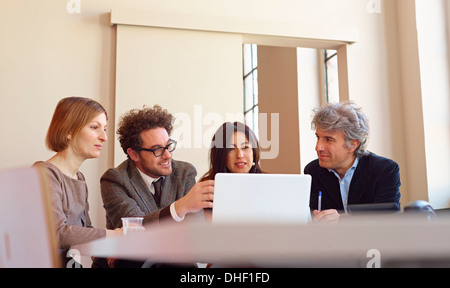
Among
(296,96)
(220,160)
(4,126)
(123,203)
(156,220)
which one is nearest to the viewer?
(156,220)

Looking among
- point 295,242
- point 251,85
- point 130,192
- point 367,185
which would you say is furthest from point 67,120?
point 251,85

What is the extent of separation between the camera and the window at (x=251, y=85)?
746 centimetres

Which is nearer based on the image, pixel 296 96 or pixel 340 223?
pixel 340 223

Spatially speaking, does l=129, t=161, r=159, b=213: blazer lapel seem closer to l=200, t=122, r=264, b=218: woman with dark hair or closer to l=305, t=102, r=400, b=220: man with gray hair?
l=200, t=122, r=264, b=218: woman with dark hair

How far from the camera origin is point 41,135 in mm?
3562

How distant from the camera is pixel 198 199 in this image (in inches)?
64.5

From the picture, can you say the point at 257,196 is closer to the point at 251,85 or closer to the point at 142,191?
the point at 142,191

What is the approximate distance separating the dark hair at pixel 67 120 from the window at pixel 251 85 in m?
5.24

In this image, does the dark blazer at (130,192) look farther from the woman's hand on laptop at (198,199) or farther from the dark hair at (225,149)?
the woman's hand on laptop at (198,199)

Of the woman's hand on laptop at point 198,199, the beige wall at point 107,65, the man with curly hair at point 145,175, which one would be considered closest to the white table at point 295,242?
the woman's hand on laptop at point 198,199
